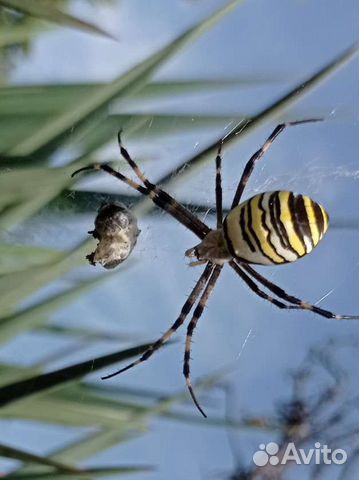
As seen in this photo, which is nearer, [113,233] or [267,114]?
[267,114]

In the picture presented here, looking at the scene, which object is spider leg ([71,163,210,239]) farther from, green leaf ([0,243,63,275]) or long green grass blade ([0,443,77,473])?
long green grass blade ([0,443,77,473])

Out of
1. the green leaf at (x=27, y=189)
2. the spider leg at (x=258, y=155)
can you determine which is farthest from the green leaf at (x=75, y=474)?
the spider leg at (x=258, y=155)

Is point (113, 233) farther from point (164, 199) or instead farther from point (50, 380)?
point (50, 380)

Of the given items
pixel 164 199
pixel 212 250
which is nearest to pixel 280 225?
pixel 164 199

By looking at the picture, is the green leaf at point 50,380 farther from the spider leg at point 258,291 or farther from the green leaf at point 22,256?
the spider leg at point 258,291

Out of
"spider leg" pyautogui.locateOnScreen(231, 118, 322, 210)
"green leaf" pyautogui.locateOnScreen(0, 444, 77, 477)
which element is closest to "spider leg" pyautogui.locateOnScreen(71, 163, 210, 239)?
"spider leg" pyautogui.locateOnScreen(231, 118, 322, 210)

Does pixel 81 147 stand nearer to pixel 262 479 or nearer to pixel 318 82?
pixel 318 82
